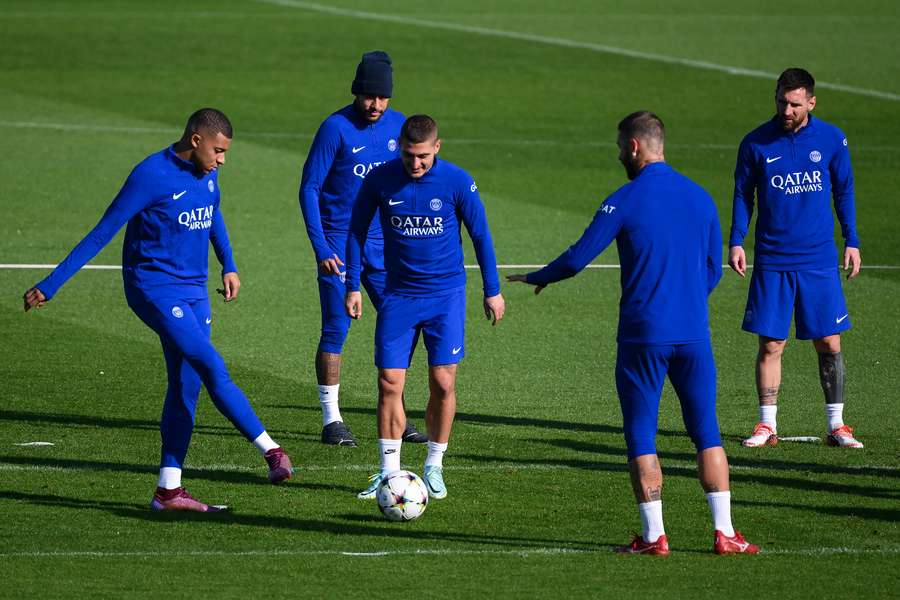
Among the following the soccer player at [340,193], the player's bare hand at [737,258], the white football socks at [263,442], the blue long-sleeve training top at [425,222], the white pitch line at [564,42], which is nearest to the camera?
the white football socks at [263,442]

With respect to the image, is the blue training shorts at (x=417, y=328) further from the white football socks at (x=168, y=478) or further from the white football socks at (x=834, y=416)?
the white football socks at (x=834, y=416)

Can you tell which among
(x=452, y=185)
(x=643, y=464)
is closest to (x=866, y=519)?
(x=643, y=464)

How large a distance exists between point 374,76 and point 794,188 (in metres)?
3.05

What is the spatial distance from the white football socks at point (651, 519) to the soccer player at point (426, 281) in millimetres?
1776

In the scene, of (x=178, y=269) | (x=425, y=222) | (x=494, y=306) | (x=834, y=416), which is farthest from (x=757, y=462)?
(x=178, y=269)

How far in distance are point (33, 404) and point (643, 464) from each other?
5.76 m

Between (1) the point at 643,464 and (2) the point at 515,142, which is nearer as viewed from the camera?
(1) the point at 643,464

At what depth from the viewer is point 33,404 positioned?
12930mm

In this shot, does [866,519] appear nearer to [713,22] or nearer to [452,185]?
[452,185]

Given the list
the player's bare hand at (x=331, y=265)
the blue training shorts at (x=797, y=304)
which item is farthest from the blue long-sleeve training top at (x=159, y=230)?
the blue training shorts at (x=797, y=304)

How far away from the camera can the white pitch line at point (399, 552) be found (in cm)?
918

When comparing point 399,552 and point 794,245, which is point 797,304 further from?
point 399,552

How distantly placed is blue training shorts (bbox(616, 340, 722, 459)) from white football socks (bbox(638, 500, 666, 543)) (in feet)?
0.89

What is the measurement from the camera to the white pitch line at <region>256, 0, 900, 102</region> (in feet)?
112
